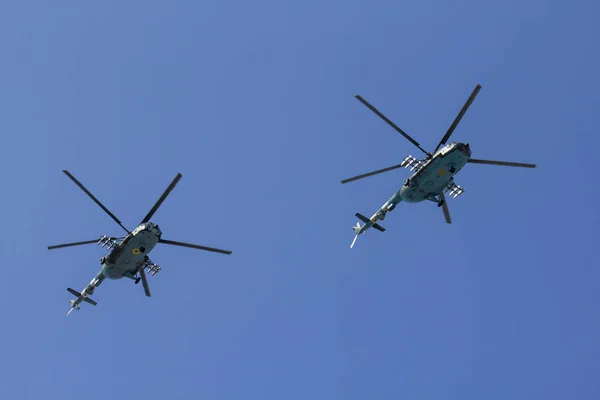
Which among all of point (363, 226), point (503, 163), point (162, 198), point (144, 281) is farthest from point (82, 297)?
point (503, 163)

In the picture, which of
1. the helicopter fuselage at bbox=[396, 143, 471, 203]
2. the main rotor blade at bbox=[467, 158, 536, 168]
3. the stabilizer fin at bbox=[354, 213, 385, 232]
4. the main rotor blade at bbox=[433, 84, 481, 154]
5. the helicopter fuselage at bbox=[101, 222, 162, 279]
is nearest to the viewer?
the main rotor blade at bbox=[433, 84, 481, 154]

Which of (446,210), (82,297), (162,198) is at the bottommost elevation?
(82,297)

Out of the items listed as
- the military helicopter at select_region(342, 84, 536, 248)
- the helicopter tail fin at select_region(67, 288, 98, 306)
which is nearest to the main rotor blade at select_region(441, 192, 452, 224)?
the military helicopter at select_region(342, 84, 536, 248)

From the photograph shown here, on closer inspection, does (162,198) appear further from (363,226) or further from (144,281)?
(363,226)

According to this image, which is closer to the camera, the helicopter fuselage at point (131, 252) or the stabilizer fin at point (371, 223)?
the helicopter fuselage at point (131, 252)

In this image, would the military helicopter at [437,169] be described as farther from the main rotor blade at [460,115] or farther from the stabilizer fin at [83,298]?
the stabilizer fin at [83,298]

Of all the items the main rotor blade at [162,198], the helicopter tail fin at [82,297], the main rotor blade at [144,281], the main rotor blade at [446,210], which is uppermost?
the main rotor blade at [446,210]

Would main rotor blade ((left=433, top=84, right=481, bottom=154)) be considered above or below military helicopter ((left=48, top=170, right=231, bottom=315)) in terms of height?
above

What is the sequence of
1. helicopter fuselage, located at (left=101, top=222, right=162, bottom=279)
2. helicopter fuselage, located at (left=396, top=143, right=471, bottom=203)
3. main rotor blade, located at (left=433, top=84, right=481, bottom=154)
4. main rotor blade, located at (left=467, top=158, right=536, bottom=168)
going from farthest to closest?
1. helicopter fuselage, located at (left=101, top=222, right=162, bottom=279)
2. helicopter fuselage, located at (left=396, top=143, right=471, bottom=203)
3. main rotor blade, located at (left=467, top=158, right=536, bottom=168)
4. main rotor blade, located at (left=433, top=84, right=481, bottom=154)

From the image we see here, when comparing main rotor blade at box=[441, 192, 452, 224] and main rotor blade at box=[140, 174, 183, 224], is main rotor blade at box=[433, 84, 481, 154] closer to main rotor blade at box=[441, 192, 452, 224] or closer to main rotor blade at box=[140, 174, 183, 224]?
main rotor blade at box=[441, 192, 452, 224]

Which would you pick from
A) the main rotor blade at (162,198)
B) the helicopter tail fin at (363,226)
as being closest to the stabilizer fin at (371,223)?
the helicopter tail fin at (363,226)

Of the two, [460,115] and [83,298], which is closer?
[460,115]

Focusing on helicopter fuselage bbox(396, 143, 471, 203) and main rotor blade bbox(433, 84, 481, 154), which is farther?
helicopter fuselage bbox(396, 143, 471, 203)

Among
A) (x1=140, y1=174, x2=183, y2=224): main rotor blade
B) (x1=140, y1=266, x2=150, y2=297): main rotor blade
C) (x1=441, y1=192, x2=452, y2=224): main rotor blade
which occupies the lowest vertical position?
(x1=140, y1=266, x2=150, y2=297): main rotor blade
